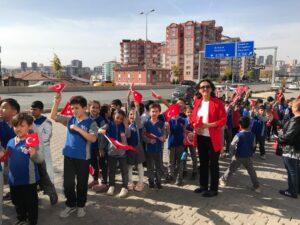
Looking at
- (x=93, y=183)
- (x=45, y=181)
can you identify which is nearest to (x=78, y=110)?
(x=45, y=181)

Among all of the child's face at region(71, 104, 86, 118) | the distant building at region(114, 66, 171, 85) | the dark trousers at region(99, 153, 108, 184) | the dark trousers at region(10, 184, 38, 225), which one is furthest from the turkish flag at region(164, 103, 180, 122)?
the distant building at region(114, 66, 171, 85)

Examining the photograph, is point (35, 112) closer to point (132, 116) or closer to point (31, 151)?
point (31, 151)

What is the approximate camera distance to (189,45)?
11300 centimetres

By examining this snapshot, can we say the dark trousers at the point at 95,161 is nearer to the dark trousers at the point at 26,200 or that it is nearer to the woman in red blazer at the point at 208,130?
the dark trousers at the point at 26,200

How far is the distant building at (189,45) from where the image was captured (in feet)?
366

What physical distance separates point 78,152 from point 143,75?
86573mm

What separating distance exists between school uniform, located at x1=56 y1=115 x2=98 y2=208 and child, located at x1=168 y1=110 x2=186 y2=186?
5.98ft

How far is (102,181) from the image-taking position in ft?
17.6

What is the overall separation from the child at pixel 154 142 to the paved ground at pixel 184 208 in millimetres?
301

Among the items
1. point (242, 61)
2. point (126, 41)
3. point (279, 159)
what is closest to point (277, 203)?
point (279, 159)

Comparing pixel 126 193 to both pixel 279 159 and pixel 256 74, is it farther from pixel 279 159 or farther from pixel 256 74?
pixel 256 74

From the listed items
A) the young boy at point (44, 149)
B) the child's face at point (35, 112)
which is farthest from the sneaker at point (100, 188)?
the child's face at point (35, 112)

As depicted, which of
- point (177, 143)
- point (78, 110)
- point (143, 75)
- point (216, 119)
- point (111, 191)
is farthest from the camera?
point (143, 75)

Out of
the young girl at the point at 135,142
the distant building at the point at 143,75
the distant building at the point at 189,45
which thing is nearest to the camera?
the young girl at the point at 135,142
